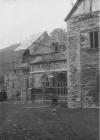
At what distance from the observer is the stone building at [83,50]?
22.1 meters

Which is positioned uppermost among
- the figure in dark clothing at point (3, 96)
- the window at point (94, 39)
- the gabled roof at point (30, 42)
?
the gabled roof at point (30, 42)

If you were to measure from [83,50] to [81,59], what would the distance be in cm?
68

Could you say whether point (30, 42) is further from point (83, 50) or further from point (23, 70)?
point (83, 50)

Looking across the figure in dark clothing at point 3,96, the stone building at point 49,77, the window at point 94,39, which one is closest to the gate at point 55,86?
the stone building at point 49,77

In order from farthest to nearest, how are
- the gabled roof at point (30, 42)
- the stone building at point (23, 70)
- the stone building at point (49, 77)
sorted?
the gabled roof at point (30, 42)
the stone building at point (23, 70)
the stone building at point (49, 77)

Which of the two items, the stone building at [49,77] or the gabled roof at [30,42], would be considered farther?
the gabled roof at [30,42]

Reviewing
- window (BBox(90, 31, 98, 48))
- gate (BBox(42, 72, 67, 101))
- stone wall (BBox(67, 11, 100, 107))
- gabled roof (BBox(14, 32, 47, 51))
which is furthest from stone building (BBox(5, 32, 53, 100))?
window (BBox(90, 31, 98, 48))

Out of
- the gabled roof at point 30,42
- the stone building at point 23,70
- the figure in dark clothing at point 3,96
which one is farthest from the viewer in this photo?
the gabled roof at point 30,42

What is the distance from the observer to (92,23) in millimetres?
22297

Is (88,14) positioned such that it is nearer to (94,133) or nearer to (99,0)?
(99,0)

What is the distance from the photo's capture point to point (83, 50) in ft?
74.3

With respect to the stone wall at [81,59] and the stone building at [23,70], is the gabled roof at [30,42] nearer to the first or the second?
the stone building at [23,70]

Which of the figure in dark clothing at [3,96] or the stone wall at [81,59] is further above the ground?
the stone wall at [81,59]

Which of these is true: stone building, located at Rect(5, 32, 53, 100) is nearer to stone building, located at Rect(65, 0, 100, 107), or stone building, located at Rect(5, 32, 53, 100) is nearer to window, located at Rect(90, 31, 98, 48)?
stone building, located at Rect(65, 0, 100, 107)
